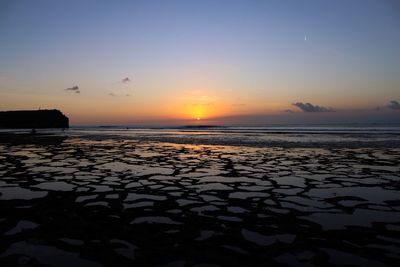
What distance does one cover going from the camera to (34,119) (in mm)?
69688

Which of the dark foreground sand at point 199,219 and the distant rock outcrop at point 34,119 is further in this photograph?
the distant rock outcrop at point 34,119

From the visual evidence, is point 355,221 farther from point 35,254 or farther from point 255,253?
point 35,254

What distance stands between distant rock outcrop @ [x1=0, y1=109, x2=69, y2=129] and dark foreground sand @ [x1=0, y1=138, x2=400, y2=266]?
2597 inches

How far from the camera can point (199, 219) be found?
15.9 ft

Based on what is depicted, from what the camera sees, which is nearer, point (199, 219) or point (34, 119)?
point (199, 219)

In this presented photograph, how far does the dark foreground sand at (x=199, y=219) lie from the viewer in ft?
11.6

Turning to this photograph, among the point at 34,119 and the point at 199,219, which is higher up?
the point at 34,119

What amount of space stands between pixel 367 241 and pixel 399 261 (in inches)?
22.6

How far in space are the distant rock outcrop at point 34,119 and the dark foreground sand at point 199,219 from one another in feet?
216


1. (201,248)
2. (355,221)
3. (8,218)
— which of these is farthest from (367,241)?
(8,218)

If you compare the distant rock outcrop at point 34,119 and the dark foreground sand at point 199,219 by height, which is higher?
the distant rock outcrop at point 34,119

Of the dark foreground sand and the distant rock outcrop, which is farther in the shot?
the distant rock outcrop

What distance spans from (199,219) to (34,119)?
246 ft

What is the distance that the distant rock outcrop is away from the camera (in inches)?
2707
